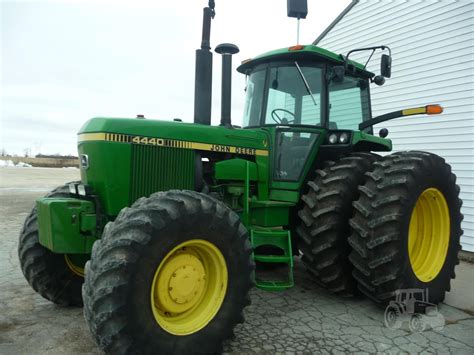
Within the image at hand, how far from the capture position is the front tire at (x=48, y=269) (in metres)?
3.62

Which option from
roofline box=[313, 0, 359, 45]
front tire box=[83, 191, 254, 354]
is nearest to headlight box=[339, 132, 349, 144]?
front tire box=[83, 191, 254, 354]

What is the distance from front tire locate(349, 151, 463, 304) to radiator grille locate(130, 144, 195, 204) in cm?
163

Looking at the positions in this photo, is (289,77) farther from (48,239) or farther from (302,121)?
(48,239)

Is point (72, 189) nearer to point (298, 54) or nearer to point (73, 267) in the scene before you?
point (73, 267)

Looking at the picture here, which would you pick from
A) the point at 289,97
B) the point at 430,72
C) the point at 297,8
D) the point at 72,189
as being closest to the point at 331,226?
the point at 289,97

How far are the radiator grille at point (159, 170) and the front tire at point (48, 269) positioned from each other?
2.83ft

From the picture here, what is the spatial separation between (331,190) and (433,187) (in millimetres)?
1088

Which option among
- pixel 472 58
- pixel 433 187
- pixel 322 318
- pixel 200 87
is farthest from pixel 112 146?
pixel 472 58

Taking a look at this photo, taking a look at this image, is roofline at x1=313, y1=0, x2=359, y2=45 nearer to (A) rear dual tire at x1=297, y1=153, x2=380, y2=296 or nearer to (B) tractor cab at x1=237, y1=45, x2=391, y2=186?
(B) tractor cab at x1=237, y1=45, x2=391, y2=186

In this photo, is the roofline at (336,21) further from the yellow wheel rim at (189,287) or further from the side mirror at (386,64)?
the yellow wheel rim at (189,287)

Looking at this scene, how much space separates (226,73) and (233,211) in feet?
4.71

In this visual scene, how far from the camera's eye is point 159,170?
364 centimetres

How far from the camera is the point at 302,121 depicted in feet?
14.7

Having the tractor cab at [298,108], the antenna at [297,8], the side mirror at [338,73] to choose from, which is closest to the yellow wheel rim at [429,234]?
the tractor cab at [298,108]
